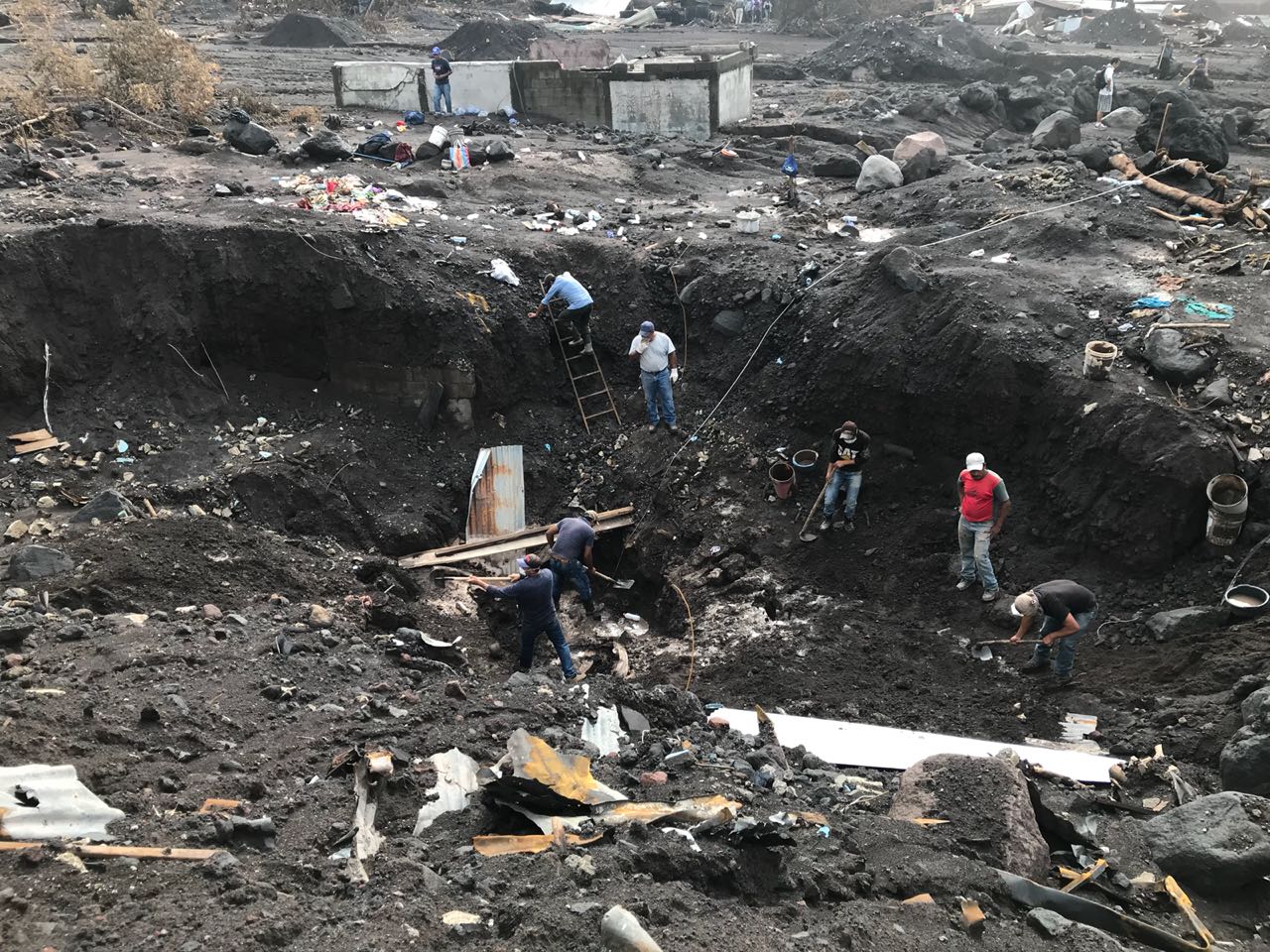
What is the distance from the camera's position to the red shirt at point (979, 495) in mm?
7957

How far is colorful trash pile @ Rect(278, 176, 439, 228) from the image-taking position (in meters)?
11.5

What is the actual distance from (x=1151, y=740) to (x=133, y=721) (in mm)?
6487

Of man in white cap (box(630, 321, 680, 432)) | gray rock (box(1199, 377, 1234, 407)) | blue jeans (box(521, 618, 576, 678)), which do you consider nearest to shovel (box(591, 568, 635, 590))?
blue jeans (box(521, 618, 576, 678))

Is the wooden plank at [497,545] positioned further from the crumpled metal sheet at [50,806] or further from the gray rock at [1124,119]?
the gray rock at [1124,119]

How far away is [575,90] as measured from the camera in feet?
58.0

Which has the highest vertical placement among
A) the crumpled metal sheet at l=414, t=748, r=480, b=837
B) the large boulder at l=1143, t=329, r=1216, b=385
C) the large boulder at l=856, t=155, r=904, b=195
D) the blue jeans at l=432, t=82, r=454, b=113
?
the blue jeans at l=432, t=82, r=454, b=113

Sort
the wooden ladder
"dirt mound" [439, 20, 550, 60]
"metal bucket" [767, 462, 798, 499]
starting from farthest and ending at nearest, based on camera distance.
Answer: "dirt mound" [439, 20, 550, 60] → the wooden ladder → "metal bucket" [767, 462, 798, 499]

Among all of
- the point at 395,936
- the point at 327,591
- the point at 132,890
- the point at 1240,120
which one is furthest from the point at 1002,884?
the point at 1240,120

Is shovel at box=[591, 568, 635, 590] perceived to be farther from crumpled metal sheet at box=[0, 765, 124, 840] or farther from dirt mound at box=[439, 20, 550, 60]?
dirt mound at box=[439, 20, 550, 60]

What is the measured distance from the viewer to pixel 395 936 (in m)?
4.03

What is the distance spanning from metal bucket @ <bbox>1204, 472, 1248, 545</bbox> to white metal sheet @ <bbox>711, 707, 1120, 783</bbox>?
2196 millimetres

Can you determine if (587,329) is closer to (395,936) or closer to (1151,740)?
(1151,740)

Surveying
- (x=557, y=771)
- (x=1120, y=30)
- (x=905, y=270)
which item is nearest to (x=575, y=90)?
(x=905, y=270)

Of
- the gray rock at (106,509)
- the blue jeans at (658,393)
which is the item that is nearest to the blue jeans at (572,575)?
the blue jeans at (658,393)
